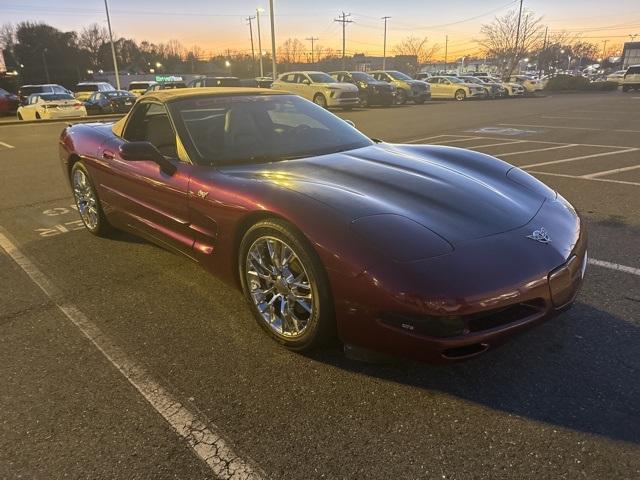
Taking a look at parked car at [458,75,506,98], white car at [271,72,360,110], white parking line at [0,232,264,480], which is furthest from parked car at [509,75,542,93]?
white parking line at [0,232,264,480]

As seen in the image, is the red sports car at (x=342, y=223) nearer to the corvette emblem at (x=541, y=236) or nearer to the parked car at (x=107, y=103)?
the corvette emblem at (x=541, y=236)

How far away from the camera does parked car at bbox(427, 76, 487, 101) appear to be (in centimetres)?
2808

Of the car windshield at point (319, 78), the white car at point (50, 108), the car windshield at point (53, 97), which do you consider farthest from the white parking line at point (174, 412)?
the car windshield at point (319, 78)

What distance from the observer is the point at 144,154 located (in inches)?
126

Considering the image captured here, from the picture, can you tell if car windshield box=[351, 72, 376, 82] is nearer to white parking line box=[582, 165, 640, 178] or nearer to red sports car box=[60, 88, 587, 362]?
white parking line box=[582, 165, 640, 178]

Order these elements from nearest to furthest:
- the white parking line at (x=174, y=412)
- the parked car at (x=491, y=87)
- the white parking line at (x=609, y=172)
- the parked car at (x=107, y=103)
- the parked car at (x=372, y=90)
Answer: the white parking line at (x=174, y=412)
the white parking line at (x=609, y=172)
the parked car at (x=107, y=103)
the parked car at (x=372, y=90)
the parked car at (x=491, y=87)

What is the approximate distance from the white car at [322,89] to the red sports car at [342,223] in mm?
16897

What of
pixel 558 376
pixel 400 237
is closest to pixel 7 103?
pixel 400 237

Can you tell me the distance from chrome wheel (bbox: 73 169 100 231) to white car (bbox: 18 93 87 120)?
16.2 metres

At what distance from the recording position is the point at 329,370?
97.4 inches

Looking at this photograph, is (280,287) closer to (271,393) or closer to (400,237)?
(271,393)

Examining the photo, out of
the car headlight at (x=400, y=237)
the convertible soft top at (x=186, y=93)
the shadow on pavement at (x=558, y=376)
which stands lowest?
the shadow on pavement at (x=558, y=376)

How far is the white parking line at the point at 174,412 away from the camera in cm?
189

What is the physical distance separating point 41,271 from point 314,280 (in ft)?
8.65
